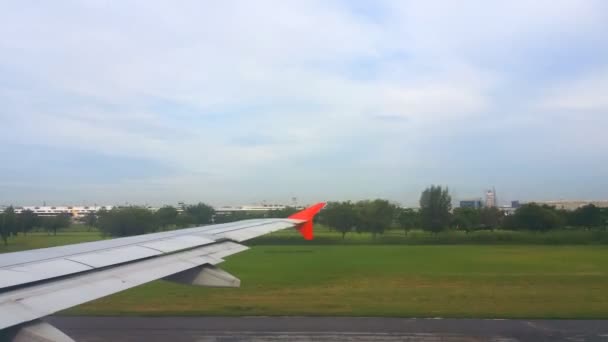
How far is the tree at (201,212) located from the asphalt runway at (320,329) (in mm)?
14737

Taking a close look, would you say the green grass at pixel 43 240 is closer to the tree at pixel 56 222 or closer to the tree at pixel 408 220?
the tree at pixel 56 222

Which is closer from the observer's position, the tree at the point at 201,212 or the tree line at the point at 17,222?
the tree line at the point at 17,222

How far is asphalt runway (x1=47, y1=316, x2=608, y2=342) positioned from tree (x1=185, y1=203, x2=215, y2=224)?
580 inches

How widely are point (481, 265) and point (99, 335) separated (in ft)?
65.2

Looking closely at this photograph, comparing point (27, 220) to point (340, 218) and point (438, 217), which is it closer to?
point (340, 218)

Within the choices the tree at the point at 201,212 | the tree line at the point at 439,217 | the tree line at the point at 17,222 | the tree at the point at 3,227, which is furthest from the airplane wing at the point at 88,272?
the tree line at the point at 439,217

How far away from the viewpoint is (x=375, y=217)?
54.5m

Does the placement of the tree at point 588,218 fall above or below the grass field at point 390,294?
above

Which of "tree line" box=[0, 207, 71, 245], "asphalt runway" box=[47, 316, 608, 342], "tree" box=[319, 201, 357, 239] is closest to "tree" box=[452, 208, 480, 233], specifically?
"tree" box=[319, 201, 357, 239]

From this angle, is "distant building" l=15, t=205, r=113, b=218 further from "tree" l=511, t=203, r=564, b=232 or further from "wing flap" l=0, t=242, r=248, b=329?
"tree" l=511, t=203, r=564, b=232

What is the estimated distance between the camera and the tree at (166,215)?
2350cm

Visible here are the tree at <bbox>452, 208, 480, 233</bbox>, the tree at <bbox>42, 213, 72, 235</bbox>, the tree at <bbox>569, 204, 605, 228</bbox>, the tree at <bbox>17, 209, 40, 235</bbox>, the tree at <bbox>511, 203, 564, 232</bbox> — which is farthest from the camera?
the tree at <bbox>569, 204, 605, 228</bbox>

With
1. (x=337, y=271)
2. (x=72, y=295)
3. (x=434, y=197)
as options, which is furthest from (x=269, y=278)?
(x=434, y=197)

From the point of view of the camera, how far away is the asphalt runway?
950 centimetres
